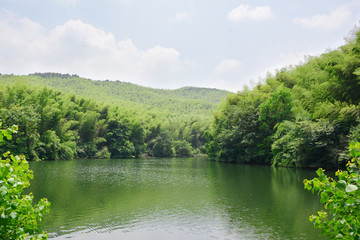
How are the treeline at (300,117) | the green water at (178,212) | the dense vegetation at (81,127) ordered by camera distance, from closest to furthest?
the green water at (178,212) < the treeline at (300,117) < the dense vegetation at (81,127)

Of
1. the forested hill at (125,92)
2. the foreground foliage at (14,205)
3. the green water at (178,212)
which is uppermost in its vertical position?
the forested hill at (125,92)

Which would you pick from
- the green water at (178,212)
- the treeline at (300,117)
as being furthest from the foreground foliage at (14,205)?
the treeline at (300,117)

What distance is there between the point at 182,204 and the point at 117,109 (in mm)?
50080

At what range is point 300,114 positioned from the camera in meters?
28.4

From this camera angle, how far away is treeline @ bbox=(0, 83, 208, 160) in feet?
116

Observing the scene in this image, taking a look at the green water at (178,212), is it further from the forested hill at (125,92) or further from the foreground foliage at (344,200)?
the forested hill at (125,92)

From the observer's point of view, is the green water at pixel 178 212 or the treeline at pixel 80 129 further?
the treeline at pixel 80 129

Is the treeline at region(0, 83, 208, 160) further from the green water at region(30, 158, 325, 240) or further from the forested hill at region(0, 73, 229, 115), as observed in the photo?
the forested hill at region(0, 73, 229, 115)

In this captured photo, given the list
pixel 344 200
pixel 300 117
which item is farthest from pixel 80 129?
pixel 344 200

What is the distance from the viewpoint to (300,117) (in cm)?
2695

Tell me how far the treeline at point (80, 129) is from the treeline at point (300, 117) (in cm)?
1916

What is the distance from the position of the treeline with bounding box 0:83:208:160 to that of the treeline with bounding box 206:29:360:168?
62.9ft

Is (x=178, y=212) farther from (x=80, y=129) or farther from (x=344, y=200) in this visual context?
(x=80, y=129)

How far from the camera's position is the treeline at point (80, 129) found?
3544cm
